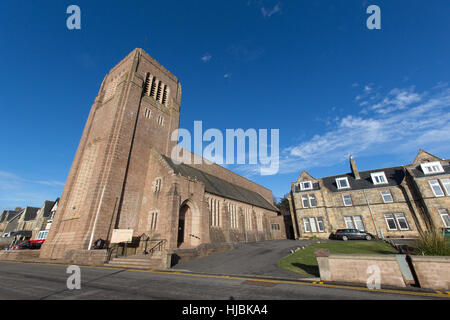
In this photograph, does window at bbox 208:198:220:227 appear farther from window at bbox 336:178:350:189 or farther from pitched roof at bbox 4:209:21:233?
pitched roof at bbox 4:209:21:233

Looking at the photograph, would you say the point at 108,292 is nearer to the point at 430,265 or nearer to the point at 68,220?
the point at 430,265

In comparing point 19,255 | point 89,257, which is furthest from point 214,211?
point 19,255

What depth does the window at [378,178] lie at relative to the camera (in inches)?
1131

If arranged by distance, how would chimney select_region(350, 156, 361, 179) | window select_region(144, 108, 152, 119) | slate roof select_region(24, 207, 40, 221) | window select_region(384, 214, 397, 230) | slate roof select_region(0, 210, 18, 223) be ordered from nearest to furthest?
1. window select_region(384, 214, 397, 230)
2. window select_region(144, 108, 152, 119)
3. chimney select_region(350, 156, 361, 179)
4. slate roof select_region(24, 207, 40, 221)
5. slate roof select_region(0, 210, 18, 223)

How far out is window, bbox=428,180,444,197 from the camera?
77.8ft

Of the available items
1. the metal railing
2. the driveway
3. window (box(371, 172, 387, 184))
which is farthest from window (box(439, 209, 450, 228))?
the metal railing

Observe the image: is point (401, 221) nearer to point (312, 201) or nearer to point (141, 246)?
point (312, 201)

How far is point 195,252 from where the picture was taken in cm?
1506

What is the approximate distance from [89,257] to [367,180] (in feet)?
121

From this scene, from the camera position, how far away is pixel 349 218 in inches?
1116

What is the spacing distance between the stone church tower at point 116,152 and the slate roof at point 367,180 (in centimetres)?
2810

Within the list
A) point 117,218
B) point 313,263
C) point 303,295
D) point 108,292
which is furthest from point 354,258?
point 117,218

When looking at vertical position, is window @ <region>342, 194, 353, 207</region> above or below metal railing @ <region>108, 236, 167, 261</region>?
above

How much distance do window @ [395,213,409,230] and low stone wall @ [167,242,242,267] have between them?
2373cm
